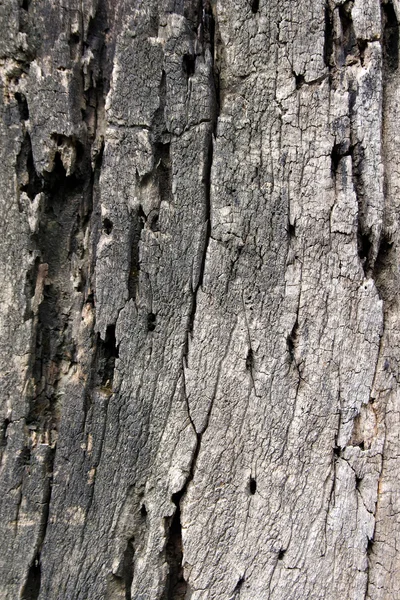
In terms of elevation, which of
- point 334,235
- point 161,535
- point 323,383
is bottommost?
point 161,535

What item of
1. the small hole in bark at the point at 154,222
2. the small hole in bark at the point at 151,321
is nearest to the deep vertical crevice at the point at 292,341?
the small hole in bark at the point at 151,321

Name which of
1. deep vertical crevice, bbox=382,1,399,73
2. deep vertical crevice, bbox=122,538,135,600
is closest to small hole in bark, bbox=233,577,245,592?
deep vertical crevice, bbox=122,538,135,600

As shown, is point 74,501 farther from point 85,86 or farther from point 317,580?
point 85,86

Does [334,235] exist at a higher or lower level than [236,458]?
higher

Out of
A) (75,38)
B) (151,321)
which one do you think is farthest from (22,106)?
→ (151,321)

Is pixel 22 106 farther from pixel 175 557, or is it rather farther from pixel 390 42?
pixel 175 557

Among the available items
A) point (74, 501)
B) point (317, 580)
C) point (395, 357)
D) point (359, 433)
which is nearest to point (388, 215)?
point (395, 357)

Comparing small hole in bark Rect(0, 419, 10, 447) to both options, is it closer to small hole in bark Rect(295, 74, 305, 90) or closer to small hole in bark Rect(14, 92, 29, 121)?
small hole in bark Rect(14, 92, 29, 121)
